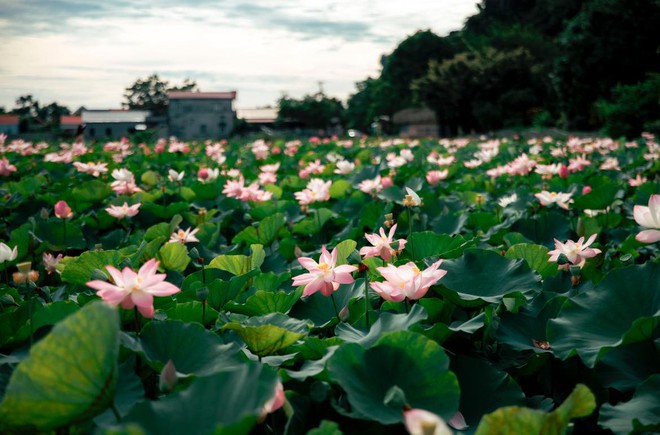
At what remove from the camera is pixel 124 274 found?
34.2 inches

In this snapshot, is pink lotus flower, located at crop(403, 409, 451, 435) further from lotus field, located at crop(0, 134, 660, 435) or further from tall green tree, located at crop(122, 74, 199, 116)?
tall green tree, located at crop(122, 74, 199, 116)

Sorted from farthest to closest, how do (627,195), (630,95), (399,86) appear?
(399,86) → (630,95) → (627,195)

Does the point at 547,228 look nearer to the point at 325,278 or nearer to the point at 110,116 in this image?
the point at 325,278

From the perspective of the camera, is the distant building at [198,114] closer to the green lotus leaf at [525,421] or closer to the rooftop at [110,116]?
the rooftop at [110,116]

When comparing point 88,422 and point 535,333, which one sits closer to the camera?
point 88,422

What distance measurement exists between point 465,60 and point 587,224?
2311cm

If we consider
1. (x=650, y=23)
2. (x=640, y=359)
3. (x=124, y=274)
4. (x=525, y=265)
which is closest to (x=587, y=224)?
(x=525, y=265)

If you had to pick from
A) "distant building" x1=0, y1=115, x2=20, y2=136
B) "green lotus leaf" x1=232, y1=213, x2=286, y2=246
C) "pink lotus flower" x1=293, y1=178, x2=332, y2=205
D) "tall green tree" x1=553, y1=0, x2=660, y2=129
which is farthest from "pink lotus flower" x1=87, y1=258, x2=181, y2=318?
"distant building" x1=0, y1=115, x2=20, y2=136

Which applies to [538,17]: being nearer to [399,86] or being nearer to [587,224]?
[399,86]

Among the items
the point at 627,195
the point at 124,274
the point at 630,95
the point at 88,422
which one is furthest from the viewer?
the point at 630,95

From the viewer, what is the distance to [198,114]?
137 feet

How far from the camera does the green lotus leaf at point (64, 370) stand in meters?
0.63

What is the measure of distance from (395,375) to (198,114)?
140ft

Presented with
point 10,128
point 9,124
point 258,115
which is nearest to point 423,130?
point 258,115
